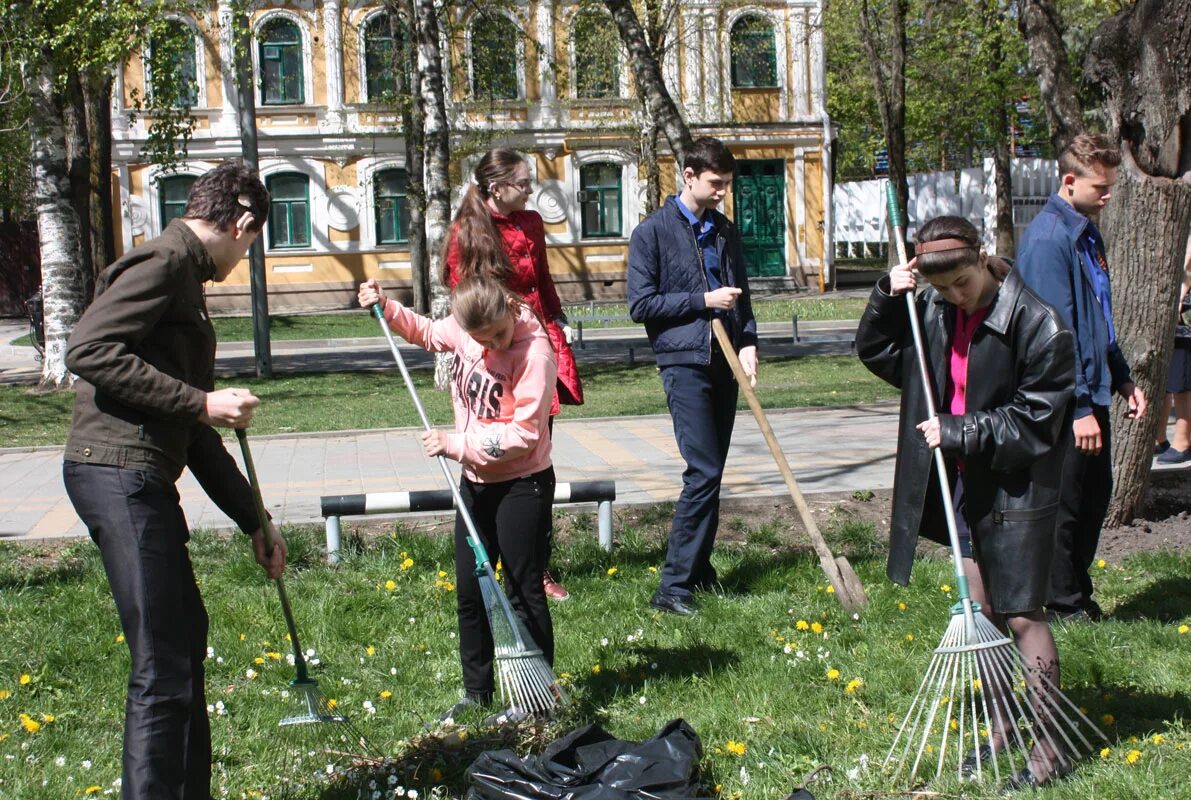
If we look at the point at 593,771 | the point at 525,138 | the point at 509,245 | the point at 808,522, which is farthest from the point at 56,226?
the point at 525,138

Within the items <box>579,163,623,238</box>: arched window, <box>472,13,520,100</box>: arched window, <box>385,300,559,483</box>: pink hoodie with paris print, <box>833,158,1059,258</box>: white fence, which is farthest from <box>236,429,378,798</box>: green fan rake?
<box>833,158,1059,258</box>: white fence

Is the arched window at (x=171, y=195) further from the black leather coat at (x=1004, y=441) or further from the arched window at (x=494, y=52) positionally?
the black leather coat at (x=1004, y=441)

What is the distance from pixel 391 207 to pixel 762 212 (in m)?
9.46

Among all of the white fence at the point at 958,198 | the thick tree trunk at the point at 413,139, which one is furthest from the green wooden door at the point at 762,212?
the thick tree trunk at the point at 413,139

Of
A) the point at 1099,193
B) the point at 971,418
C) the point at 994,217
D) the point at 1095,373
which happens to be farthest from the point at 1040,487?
the point at 994,217

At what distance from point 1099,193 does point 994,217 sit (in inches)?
1357

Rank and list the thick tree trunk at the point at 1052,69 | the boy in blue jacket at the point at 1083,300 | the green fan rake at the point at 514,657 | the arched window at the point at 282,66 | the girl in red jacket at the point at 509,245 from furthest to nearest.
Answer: the arched window at the point at 282,66 → the thick tree trunk at the point at 1052,69 → the boy in blue jacket at the point at 1083,300 → the girl in red jacket at the point at 509,245 → the green fan rake at the point at 514,657

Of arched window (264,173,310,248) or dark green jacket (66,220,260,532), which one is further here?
arched window (264,173,310,248)

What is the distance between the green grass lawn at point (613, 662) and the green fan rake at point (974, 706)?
106mm

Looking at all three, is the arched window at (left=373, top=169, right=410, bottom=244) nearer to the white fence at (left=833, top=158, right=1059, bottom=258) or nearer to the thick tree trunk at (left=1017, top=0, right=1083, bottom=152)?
the white fence at (left=833, top=158, right=1059, bottom=258)

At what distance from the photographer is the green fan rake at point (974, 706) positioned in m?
3.69

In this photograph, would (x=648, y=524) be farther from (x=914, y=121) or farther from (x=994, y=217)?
(x=914, y=121)

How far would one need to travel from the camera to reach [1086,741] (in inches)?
158

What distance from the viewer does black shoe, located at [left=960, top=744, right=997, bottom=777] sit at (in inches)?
153
